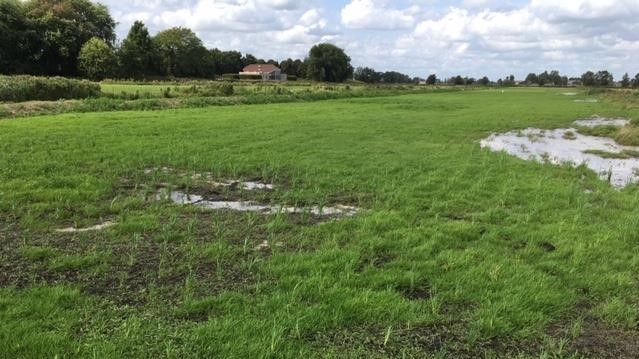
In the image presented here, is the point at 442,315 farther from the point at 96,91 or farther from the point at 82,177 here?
the point at 96,91

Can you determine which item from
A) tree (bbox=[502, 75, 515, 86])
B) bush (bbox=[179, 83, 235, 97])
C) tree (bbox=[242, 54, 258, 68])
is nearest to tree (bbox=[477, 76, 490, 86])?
tree (bbox=[502, 75, 515, 86])

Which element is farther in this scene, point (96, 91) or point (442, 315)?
point (96, 91)

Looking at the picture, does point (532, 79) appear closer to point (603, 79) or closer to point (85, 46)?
point (603, 79)

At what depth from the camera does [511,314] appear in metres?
5.64

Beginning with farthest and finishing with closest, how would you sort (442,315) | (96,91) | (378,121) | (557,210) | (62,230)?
(96,91)
(378,121)
(557,210)
(62,230)
(442,315)

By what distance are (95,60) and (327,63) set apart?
69.3 m

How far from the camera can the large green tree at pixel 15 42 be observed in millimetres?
70750

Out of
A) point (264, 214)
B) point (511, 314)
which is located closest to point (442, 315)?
point (511, 314)

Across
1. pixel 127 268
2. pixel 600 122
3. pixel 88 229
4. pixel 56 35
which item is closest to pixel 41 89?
pixel 88 229

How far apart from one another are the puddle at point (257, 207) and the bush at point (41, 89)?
27.7 metres

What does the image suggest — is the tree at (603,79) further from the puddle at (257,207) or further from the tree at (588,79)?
the puddle at (257,207)

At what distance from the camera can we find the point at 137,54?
87.6m

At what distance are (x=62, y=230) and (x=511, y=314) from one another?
6483 millimetres

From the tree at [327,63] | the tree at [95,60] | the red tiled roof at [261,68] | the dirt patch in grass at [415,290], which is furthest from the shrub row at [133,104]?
the red tiled roof at [261,68]
